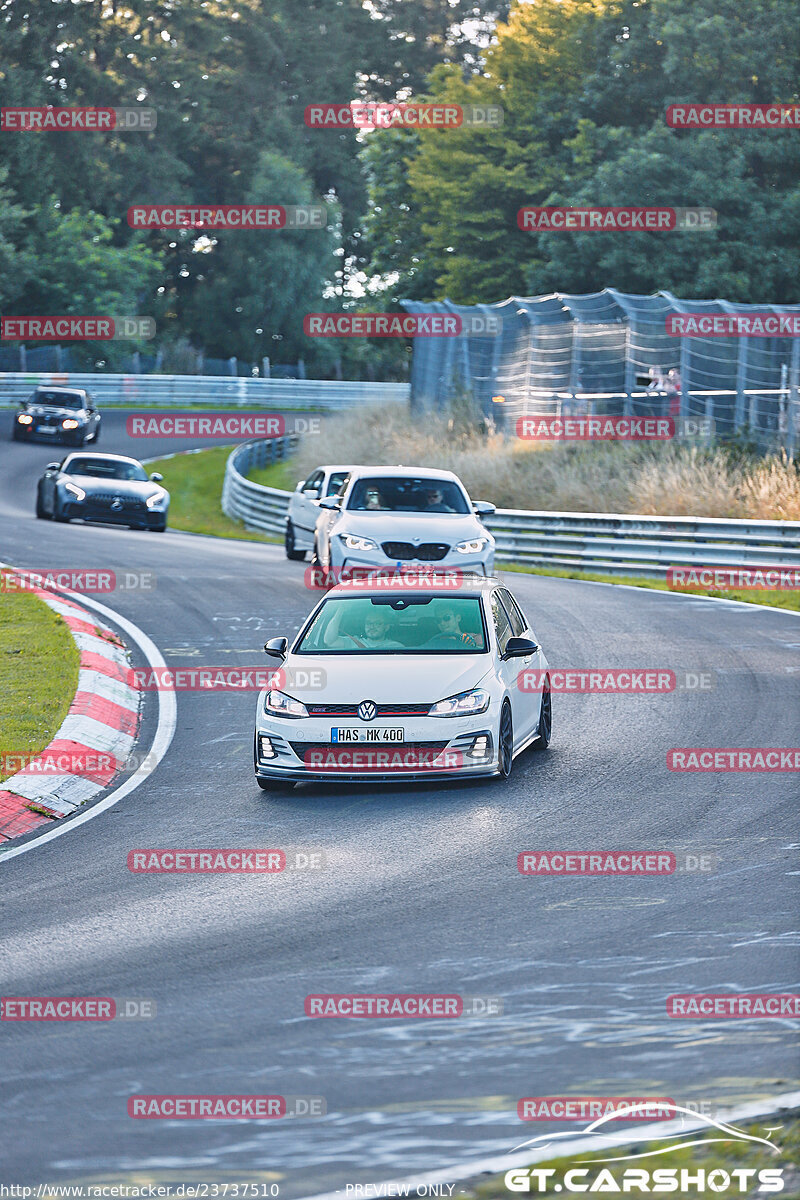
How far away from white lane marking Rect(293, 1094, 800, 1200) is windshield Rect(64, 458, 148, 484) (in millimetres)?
27284

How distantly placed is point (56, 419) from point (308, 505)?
23.0 meters

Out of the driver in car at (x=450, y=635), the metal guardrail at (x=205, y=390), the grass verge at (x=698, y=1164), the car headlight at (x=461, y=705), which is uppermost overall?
the driver in car at (x=450, y=635)

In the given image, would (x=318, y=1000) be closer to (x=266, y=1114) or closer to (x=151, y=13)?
(x=266, y=1114)

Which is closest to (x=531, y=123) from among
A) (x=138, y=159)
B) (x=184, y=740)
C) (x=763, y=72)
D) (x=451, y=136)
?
(x=451, y=136)

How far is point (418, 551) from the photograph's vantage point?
1953cm

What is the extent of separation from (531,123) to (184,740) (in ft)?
153

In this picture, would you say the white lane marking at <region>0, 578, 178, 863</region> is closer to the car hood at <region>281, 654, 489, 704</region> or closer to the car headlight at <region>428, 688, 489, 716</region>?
the car hood at <region>281, 654, 489, 704</region>

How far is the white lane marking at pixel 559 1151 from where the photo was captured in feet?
16.4

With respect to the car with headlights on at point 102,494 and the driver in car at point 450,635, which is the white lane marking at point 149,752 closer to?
the driver in car at point 450,635

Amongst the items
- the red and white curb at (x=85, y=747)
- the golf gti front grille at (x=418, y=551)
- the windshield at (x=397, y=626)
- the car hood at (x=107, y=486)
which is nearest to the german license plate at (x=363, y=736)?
the windshield at (x=397, y=626)

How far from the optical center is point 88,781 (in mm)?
11914

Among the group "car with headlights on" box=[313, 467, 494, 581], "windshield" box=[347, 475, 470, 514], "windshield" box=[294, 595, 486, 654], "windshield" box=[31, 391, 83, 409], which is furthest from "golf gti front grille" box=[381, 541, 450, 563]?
"windshield" box=[31, 391, 83, 409]

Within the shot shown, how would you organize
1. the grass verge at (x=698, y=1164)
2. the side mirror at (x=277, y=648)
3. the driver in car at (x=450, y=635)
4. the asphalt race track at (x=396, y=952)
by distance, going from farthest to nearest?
the side mirror at (x=277, y=648), the driver in car at (x=450, y=635), the asphalt race track at (x=396, y=952), the grass verge at (x=698, y=1164)

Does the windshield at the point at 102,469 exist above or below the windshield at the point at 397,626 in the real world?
below
